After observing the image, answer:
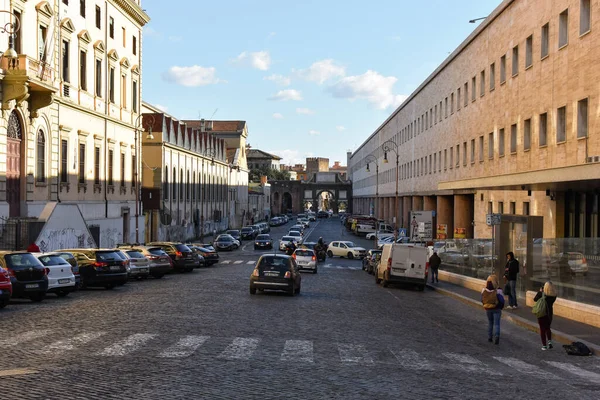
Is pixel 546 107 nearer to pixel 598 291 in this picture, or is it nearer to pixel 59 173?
pixel 598 291

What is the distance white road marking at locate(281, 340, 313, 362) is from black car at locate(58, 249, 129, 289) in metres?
13.8

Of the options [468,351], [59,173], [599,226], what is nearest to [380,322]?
[468,351]

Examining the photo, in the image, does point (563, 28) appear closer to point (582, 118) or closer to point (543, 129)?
point (582, 118)

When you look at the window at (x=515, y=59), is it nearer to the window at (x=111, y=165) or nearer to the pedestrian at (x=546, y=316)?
the pedestrian at (x=546, y=316)

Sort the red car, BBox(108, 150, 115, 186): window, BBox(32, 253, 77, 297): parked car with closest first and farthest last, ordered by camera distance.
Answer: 1. the red car
2. BBox(32, 253, 77, 297): parked car
3. BBox(108, 150, 115, 186): window

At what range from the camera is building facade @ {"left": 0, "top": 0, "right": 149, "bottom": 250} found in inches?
1364

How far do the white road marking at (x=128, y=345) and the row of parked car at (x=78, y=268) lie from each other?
20.4 ft

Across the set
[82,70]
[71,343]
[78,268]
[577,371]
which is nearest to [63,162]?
[82,70]

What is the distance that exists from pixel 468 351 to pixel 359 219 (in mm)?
78914

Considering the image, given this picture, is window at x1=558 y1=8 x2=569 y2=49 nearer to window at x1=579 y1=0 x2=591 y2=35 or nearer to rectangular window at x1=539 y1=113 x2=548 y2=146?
window at x1=579 y1=0 x2=591 y2=35

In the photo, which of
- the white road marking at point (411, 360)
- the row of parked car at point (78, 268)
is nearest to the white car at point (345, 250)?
the row of parked car at point (78, 268)

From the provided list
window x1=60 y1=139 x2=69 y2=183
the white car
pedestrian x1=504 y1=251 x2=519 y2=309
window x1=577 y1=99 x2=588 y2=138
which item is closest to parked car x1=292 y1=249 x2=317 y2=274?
window x1=60 y1=139 x2=69 y2=183

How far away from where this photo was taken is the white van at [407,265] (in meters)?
33.3

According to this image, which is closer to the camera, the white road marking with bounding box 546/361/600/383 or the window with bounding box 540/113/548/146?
the white road marking with bounding box 546/361/600/383
